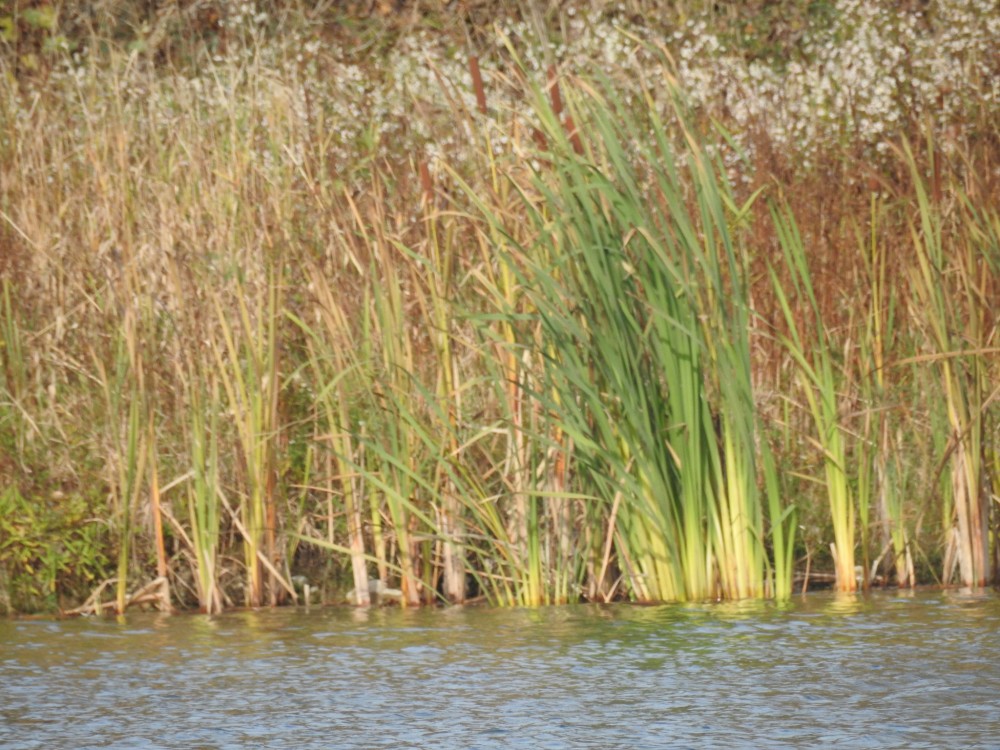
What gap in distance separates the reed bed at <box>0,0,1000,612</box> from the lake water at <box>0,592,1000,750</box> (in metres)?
0.27

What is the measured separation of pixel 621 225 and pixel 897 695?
58.4 inches

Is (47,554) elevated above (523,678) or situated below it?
above

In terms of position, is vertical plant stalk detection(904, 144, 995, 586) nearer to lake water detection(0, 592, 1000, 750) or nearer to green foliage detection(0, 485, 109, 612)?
lake water detection(0, 592, 1000, 750)

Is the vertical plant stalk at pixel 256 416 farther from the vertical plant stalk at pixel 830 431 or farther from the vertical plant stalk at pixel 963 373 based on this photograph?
the vertical plant stalk at pixel 963 373


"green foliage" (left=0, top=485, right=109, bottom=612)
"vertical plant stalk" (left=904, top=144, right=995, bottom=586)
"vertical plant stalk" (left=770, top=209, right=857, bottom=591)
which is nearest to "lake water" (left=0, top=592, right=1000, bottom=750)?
"vertical plant stalk" (left=770, top=209, right=857, bottom=591)

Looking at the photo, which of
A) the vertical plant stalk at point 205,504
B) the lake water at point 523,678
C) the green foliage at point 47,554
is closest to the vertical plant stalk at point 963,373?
the lake water at point 523,678

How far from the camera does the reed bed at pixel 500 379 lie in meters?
4.05

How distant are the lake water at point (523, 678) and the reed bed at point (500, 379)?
27cm

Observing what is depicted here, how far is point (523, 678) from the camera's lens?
3270 millimetres

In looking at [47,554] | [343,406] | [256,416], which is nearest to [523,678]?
[343,406]

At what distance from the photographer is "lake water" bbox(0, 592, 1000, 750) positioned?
2865mm

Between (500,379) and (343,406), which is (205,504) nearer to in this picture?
(343,406)

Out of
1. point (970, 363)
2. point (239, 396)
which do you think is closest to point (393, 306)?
point (239, 396)

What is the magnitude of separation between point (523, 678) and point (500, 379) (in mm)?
1058
